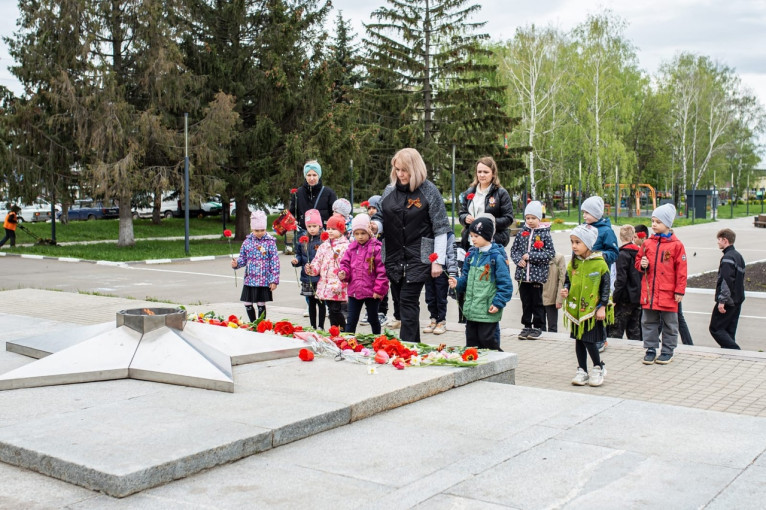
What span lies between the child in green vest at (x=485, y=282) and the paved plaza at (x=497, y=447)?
2.07 ft

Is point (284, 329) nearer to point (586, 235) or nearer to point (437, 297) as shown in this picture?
point (437, 297)

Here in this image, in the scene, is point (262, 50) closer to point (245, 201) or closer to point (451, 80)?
point (245, 201)

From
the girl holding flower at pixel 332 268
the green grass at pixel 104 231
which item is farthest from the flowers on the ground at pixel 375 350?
the green grass at pixel 104 231

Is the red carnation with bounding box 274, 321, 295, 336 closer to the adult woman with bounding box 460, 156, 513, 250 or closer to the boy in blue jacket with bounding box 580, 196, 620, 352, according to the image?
the adult woman with bounding box 460, 156, 513, 250

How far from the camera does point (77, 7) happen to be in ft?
84.6

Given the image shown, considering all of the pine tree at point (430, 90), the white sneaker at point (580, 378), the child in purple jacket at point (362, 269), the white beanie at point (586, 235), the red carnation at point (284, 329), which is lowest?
the white sneaker at point (580, 378)

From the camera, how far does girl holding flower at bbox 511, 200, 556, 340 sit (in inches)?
342

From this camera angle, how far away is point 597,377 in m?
6.76

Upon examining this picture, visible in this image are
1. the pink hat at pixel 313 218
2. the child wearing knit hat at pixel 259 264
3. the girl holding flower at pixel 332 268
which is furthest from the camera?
the child wearing knit hat at pixel 259 264

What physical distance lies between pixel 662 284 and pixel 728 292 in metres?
1.38

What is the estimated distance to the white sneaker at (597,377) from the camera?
22.1ft

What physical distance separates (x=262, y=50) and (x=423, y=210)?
82.0 ft

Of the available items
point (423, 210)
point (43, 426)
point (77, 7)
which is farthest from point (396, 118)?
point (43, 426)

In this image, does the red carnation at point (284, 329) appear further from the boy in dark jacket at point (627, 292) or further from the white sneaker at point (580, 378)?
the boy in dark jacket at point (627, 292)
